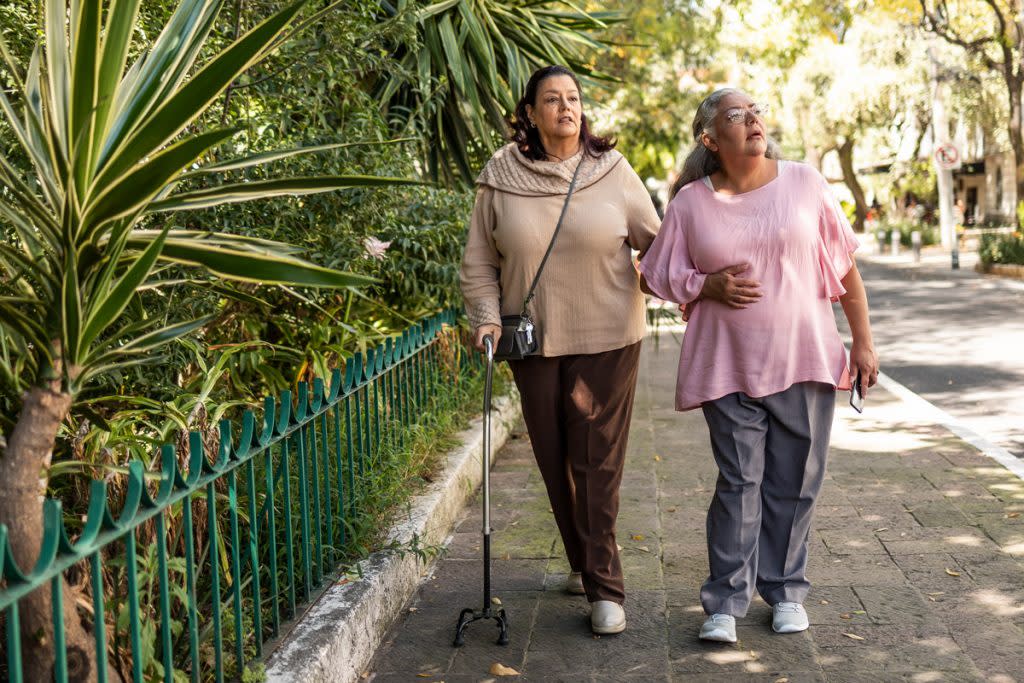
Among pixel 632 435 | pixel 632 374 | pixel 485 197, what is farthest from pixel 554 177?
pixel 632 435

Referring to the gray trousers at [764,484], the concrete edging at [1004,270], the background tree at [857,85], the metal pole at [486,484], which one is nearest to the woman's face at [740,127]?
the gray trousers at [764,484]

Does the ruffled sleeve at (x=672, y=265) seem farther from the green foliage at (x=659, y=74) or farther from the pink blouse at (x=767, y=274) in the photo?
the green foliage at (x=659, y=74)

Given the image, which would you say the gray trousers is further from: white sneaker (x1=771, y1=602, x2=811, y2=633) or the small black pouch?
the small black pouch

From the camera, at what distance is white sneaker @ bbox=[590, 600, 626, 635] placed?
4219mm

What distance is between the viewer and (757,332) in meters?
4.04

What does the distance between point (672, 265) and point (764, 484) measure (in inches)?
34.4

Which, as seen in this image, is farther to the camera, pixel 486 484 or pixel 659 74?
pixel 659 74

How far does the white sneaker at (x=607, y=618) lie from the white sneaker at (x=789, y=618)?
0.55 metres

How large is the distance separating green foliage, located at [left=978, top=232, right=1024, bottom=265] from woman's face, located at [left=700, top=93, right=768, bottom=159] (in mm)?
18967

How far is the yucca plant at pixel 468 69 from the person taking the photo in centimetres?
757

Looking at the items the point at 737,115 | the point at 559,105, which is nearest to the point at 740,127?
the point at 737,115

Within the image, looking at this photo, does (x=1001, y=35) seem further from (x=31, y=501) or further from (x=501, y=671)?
(x=31, y=501)

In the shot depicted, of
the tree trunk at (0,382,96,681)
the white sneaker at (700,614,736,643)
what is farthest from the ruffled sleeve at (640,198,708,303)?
the tree trunk at (0,382,96,681)

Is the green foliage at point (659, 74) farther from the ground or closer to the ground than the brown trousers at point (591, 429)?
farther from the ground
